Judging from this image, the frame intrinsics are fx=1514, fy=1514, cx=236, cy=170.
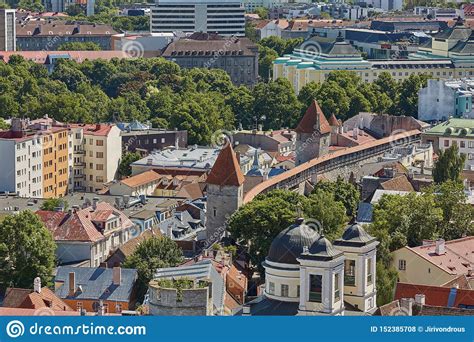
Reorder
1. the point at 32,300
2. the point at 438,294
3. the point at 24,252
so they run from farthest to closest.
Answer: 1. the point at 24,252
2. the point at 32,300
3. the point at 438,294

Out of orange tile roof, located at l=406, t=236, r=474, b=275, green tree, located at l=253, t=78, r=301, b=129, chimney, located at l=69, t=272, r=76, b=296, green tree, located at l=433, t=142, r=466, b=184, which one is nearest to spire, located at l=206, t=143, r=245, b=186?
chimney, located at l=69, t=272, r=76, b=296

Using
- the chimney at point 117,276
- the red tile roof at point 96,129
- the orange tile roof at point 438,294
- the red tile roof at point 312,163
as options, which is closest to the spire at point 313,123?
the red tile roof at point 312,163

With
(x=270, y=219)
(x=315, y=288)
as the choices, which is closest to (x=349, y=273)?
(x=315, y=288)

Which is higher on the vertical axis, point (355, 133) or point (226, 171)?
point (226, 171)

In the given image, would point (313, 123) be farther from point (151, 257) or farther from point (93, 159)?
point (151, 257)

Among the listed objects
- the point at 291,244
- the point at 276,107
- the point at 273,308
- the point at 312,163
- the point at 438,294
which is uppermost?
the point at 291,244

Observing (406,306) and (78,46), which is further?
(78,46)
